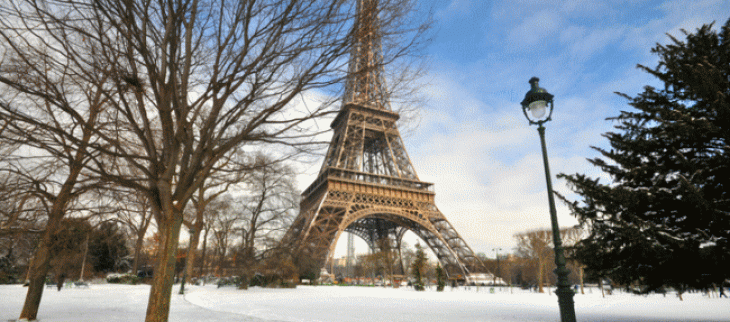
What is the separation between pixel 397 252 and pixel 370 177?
13978mm

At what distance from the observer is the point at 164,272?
544 centimetres

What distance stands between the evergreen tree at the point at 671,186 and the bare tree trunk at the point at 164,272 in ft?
27.3

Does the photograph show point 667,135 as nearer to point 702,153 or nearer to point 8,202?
point 702,153

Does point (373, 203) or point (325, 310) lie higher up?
point (373, 203)

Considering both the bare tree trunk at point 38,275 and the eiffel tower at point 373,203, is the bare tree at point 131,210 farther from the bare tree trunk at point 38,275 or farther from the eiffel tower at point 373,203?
the eiffel tower at point 373,203

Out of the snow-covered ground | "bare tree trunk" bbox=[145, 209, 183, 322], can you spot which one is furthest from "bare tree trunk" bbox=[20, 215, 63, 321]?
"bare tree trunk" bbox=[145, 209, 183, 322]

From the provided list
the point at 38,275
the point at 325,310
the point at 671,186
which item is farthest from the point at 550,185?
the point at 38,275

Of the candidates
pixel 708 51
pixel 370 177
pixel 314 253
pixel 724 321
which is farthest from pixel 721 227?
pixel 370 177

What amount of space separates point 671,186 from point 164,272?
11026 mm

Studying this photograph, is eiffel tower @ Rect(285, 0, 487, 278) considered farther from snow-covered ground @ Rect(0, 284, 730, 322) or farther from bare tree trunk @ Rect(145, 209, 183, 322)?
bare tree trunk @ Rect(145, 209, 183, 322)

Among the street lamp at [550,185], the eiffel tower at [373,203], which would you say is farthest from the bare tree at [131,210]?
the eiffel tower at [373,203]

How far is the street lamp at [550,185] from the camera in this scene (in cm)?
589

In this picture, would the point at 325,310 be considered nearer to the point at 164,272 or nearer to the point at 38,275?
the point at 38,275

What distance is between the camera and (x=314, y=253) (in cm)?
3000
